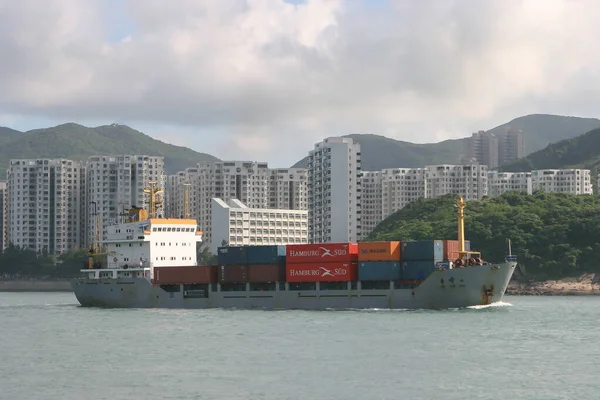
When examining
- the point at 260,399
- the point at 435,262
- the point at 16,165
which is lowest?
the point at 260,399

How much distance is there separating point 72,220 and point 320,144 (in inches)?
1914

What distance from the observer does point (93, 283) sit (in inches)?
2817

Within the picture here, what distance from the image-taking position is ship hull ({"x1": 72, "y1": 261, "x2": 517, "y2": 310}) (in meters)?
60.6

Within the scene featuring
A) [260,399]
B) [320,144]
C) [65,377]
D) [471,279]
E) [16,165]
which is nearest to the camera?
[260,399]

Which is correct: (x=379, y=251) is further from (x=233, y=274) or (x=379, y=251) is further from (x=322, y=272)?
(x=233, y=274)

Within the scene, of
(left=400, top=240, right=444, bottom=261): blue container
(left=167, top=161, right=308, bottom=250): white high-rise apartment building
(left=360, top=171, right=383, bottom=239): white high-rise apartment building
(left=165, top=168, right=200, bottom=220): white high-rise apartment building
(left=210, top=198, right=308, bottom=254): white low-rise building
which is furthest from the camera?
(left=360, top=171, right=383, bottom=239): white high-rise apartment building

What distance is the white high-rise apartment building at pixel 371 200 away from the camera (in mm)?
194238

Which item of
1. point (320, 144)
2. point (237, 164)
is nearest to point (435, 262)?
point (320, 144)

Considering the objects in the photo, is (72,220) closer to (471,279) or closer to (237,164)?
(237,164)

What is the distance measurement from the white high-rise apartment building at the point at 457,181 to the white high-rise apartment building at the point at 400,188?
142 cm

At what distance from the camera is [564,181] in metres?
194

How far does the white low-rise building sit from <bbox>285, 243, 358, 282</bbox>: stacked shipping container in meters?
94.6

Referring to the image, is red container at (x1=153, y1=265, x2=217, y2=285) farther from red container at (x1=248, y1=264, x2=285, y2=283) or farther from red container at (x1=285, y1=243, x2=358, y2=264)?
red container at (x1=285, y1=243, x2=358, y2=264)

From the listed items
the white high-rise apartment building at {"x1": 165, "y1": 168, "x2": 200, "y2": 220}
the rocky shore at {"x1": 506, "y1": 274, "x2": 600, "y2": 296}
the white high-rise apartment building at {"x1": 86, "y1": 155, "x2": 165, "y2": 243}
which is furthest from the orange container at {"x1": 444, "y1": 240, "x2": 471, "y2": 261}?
the white high-rise apartment building at {"x1": 165, "y1": 168, "x2": 200, "y2": 220}
